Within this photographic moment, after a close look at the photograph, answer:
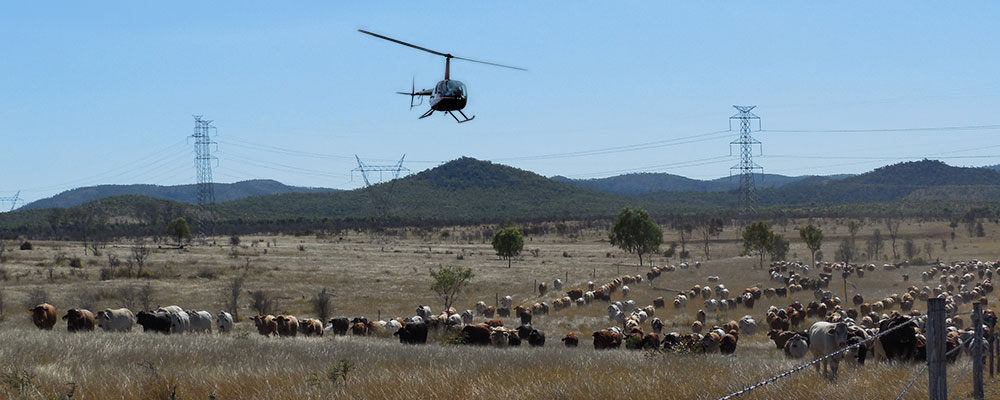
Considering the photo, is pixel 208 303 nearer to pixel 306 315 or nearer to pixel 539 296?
pixel 306 315

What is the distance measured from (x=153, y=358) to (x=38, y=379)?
131 inches

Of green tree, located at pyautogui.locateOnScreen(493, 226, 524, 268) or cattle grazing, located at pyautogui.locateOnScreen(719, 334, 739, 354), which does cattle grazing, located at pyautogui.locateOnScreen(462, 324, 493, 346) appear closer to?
cattle grazing, located at pyautogui.locateOnScreen(719, 334, 739, 354)

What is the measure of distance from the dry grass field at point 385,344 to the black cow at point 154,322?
2368mm

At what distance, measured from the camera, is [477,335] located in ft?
95.7

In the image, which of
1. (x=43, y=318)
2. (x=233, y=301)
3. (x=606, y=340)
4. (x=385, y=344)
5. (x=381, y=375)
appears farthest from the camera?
(x=233, y=301)

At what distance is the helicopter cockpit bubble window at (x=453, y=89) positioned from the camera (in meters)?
20.9

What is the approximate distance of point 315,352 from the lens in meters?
19.1

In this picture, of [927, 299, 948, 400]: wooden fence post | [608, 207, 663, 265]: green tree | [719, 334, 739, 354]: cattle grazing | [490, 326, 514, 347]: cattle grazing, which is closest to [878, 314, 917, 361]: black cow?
[719, 334, 739, 354]: cattle grazing

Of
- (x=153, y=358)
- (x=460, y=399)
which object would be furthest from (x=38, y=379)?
(x=460, y=399)

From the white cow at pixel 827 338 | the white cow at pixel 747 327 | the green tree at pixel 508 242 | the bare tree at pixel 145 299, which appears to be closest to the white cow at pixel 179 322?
the bare tree at pixel 145 299

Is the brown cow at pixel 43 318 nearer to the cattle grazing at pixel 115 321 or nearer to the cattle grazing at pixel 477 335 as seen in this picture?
the cattle grazing at pixel 115 321

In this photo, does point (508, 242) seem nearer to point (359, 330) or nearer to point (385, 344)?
point (359, 330)

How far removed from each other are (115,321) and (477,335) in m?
12.0

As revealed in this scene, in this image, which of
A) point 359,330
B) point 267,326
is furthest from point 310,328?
point 359,330
